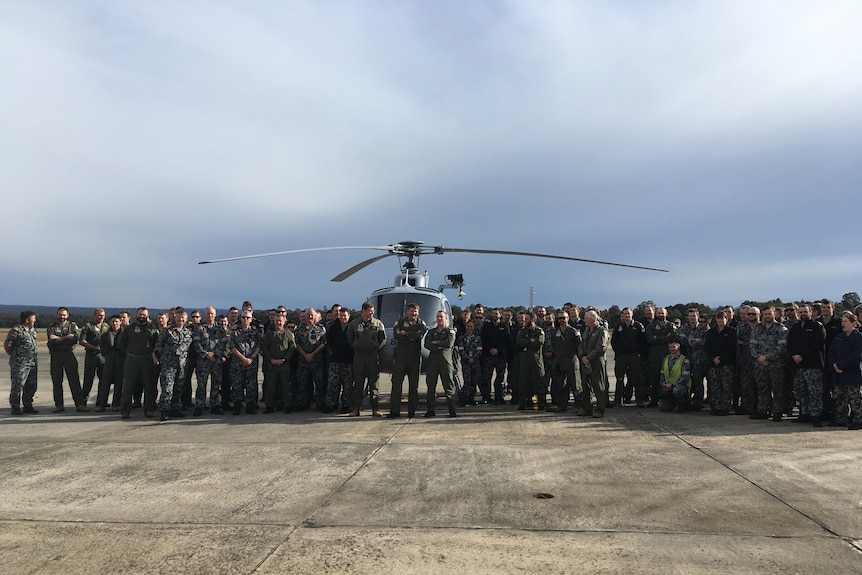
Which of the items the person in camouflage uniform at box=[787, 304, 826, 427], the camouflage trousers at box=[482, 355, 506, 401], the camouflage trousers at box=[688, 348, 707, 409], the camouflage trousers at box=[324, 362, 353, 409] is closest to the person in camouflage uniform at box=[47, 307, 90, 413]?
the camouflage trousers at box=[324, 362, 353, 409]

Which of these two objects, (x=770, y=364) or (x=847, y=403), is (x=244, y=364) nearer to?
(x=770, y=364)

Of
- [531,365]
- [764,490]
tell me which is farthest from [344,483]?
[531,365]

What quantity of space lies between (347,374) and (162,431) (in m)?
2.86

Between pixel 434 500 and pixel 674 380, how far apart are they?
5868mm

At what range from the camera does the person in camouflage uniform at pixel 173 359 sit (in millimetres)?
8398

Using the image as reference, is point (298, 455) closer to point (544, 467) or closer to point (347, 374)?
point (544, 467)

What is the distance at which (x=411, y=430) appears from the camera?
24.2 ft

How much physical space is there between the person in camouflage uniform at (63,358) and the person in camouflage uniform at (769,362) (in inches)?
413

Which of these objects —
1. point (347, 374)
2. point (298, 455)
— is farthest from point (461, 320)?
point (298, 455)

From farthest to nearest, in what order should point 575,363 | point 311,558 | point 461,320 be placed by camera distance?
point 461,320 → point 575,363 → point 311,558

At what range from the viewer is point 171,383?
27.7ft

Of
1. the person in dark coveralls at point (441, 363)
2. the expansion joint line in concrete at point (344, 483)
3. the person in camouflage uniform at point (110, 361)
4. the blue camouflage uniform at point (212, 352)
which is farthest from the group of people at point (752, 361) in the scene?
the person in camouflage uniform at point (110, 361)

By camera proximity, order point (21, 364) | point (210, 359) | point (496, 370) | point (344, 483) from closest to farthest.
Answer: point (344, 483) → point (210, 359) → point (21, 364) → point (496, 370)

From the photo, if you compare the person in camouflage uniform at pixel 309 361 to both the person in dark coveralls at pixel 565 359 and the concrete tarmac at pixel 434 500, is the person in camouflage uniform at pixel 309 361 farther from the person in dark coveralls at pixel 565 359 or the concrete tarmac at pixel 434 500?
the person in dark coveralls at pixel 565 359
